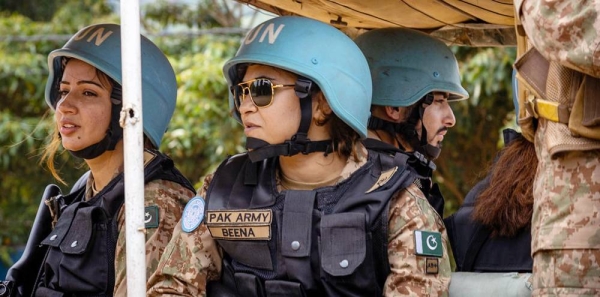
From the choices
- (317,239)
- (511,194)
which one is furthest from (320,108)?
(511,194)

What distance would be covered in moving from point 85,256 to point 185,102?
5.79 m

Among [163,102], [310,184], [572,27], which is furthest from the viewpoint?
[163,102]

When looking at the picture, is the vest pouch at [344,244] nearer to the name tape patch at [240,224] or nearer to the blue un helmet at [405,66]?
the name tape patch at [240,224]

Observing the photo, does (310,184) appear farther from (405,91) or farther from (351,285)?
(405,91)

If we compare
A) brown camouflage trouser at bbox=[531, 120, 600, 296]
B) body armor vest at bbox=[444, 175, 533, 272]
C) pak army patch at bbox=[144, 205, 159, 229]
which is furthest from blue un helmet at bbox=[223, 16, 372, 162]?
brown camouflage trouser at bbox=[531, 120, 600, 296]

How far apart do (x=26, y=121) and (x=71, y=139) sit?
667 cm

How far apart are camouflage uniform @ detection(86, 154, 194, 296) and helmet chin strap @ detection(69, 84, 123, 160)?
0.30 m

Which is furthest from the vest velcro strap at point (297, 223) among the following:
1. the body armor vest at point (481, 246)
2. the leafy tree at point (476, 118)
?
the leafy tree at point (476, 118)

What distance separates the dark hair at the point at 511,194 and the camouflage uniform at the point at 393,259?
179 millimetres

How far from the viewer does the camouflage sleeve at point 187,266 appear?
3.73 meters

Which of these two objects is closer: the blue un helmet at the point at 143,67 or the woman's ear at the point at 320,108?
the woman's ear at the point at 320,108

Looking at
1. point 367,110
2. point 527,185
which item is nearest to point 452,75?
point 367,110

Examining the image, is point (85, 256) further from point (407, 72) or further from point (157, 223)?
point (407, 72)

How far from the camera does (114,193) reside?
432 centimetres
